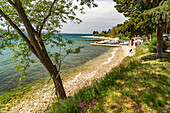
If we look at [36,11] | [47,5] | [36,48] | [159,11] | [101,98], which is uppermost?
[47,5]

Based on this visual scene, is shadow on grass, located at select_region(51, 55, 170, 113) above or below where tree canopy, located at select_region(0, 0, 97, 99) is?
below

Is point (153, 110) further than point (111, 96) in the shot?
No

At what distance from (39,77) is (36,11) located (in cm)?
783

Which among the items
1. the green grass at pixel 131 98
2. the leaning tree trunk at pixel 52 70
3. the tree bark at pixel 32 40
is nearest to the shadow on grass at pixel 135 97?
the green grass at pixel 131 98

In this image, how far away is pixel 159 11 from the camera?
5859mm

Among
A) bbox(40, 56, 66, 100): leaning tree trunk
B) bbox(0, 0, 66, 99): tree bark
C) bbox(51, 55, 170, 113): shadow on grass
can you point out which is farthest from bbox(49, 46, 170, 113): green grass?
bbox(0, 0, 66, 99): tree bark

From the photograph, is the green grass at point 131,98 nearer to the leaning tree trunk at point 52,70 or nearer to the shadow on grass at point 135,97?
the shadow on grass at point 135,97

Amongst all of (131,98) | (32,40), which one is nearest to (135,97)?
(131,98)

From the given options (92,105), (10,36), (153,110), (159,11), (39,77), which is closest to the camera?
A: (153,110)

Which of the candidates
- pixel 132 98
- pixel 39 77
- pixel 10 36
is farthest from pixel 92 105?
pixel 39 77

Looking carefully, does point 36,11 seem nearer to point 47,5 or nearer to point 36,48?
point 47,5

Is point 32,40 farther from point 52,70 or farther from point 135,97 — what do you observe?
→ point 135,97

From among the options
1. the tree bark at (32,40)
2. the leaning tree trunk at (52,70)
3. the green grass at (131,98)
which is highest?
the tree bark at (32,40)

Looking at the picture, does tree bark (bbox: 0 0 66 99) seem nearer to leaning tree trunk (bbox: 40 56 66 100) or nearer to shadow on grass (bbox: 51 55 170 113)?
leaning tree trunk (bbox: 40 56 66 100)
